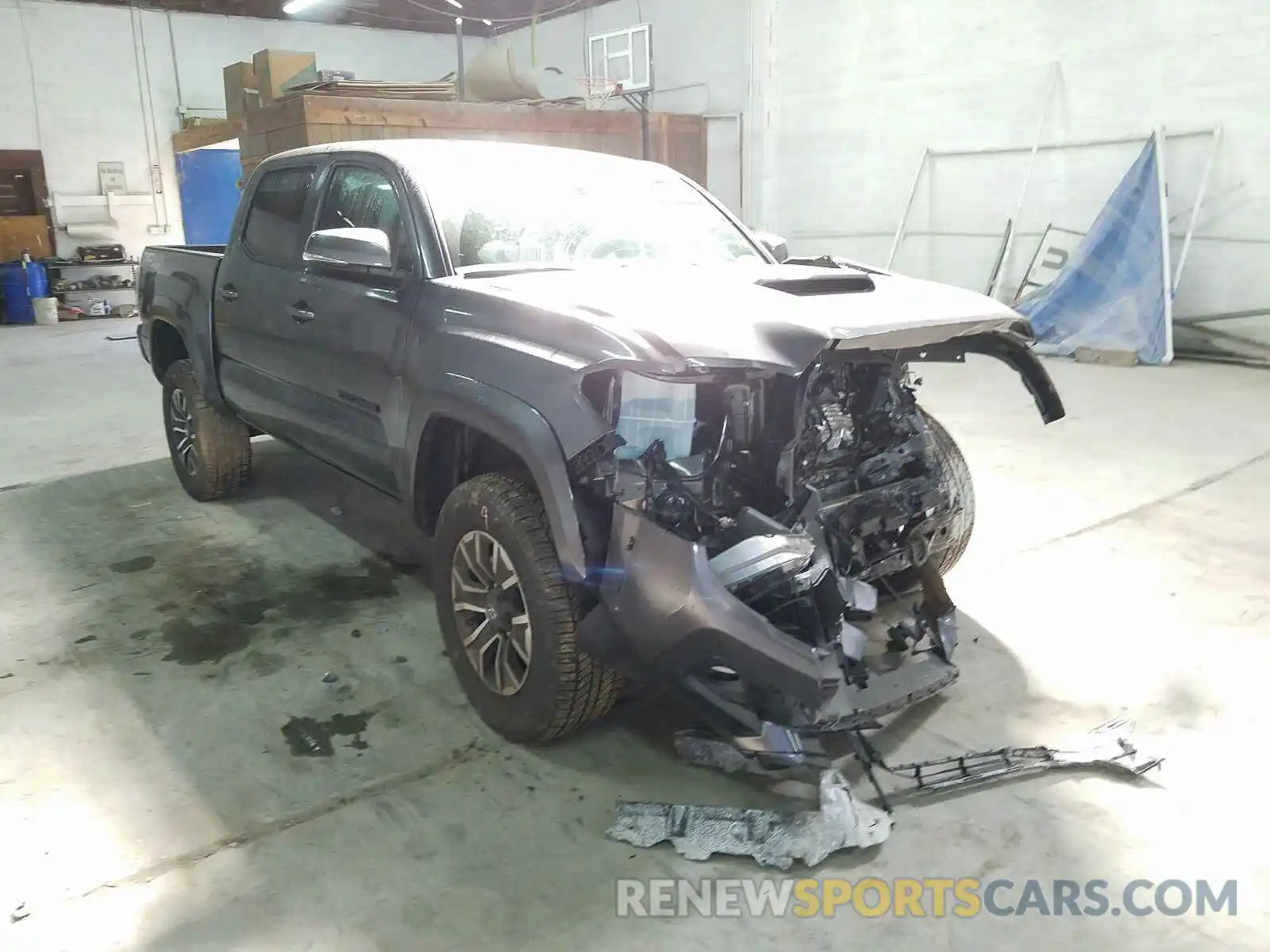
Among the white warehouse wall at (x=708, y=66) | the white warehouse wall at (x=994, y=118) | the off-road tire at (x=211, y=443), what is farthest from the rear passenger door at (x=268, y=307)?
the white warehouse wall at (x=708, y=66)

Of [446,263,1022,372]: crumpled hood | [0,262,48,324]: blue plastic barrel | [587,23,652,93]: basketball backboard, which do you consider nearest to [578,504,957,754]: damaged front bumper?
[446,263,1022,372]: crumpled hood

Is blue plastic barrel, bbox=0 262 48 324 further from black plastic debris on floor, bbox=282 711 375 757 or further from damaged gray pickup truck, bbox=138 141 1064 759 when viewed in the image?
black plastic debris on floor, bbox=282 711 375 757

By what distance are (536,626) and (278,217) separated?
2.37 m

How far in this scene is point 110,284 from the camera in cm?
1399

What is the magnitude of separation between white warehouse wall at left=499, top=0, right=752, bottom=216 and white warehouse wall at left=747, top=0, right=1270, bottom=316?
15.5 inches

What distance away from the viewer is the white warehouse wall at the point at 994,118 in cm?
837

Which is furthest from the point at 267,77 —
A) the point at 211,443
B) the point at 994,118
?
the point at 994,118

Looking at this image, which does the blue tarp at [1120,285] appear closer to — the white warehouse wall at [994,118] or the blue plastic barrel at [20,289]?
the white warehouse wall at [994,118]

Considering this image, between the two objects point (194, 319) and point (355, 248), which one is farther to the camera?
point (194, 319)

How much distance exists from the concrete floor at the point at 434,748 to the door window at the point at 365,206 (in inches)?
53.3

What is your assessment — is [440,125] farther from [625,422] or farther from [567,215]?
[625,422]

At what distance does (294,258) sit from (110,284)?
1241 cm

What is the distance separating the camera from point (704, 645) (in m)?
2.11

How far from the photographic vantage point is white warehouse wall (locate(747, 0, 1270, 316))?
27.5ft
